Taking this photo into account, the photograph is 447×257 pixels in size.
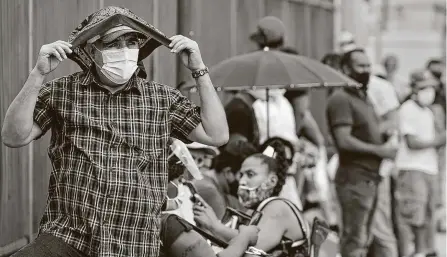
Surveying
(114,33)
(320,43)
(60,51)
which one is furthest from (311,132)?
(60,51)

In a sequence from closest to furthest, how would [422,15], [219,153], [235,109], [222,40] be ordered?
1. [219,153]
2. [235,109]
3. [222,40]
4. [422,15]

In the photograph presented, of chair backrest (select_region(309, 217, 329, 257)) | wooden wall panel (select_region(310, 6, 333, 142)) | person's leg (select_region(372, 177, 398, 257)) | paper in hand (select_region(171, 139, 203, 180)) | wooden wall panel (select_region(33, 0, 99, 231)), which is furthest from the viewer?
wooden wall panel (select_region(310, 6, 333, 142))

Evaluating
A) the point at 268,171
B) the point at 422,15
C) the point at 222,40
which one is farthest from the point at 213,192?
the point at 422,15

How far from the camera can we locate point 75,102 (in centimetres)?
520

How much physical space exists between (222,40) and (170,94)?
19.0 feet

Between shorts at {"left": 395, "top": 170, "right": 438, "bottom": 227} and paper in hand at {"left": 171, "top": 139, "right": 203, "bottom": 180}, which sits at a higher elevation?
paper in hand at {"left": 171, "top": 139, "right": 203, "bottom": 180}

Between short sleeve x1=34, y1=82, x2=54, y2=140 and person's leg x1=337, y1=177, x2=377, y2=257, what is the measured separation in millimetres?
4929

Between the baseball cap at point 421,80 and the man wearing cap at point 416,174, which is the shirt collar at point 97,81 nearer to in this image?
the man wearing cap at point 416,174

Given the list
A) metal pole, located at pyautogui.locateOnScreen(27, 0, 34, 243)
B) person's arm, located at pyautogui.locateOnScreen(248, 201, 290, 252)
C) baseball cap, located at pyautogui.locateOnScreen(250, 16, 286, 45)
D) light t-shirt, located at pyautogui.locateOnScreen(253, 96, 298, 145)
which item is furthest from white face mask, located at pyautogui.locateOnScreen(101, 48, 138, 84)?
light t-shirt, located at pyautogui.locateOnScreen(253, 96, 298, 145)

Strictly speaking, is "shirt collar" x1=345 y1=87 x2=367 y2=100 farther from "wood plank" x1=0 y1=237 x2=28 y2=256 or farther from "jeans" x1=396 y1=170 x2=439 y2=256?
"wood plank" x1=0 y1=237 x2=28 y2=256

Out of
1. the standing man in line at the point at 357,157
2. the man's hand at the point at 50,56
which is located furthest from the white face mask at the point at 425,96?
the man's hand at the point at 50,56

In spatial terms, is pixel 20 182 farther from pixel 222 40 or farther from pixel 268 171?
pixel 222 40

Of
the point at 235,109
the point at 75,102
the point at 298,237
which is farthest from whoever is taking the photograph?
the point at 235,109

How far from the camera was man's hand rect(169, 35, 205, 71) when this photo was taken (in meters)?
5.41
